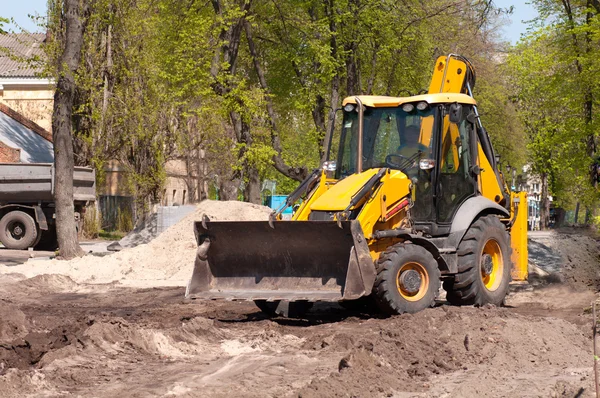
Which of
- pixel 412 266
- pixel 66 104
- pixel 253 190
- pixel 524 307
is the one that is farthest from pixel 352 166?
pixel 253 190

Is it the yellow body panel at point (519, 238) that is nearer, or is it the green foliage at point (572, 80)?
the yellow body panel at point (519, 238)

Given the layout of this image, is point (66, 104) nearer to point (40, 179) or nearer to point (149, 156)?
point (40, 179)

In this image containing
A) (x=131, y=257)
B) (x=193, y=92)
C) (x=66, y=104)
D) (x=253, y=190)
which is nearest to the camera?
(x=131, y=257)

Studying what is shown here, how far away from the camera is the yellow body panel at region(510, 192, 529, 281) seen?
13.5 m

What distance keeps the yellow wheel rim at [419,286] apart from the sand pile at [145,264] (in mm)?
7985

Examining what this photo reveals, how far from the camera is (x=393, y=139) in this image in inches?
486

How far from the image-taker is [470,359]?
908 centimetres

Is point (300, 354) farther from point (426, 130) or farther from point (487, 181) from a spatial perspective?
point (487, 181)

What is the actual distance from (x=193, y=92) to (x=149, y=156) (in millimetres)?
6490

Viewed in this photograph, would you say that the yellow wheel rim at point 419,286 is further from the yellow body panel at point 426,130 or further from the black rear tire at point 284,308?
the yellow body panel at point 426,130

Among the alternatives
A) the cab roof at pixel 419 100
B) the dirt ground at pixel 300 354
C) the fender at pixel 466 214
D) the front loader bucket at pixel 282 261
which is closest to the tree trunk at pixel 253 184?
the dirt ground at pixel 300 354

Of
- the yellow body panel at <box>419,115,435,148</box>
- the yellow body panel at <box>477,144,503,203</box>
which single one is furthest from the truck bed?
the yellow body panel at <box>419,115,435,148</box>

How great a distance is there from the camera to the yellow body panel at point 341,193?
37.7ft

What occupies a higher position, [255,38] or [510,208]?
[255,38]
